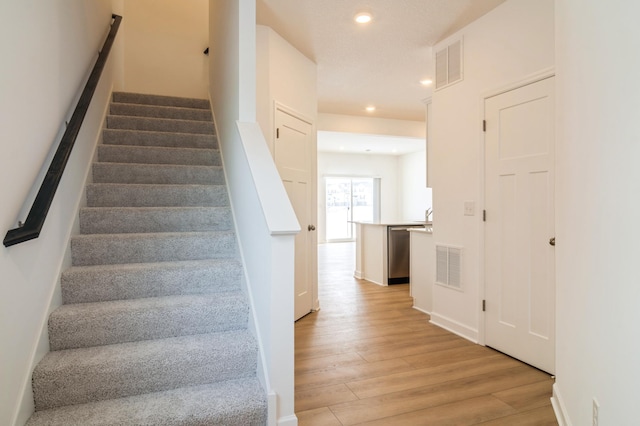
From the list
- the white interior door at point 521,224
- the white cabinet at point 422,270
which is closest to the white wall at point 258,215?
the white interior door at point 521,224

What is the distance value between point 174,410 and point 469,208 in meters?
2.76

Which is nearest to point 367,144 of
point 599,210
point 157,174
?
point 157,174

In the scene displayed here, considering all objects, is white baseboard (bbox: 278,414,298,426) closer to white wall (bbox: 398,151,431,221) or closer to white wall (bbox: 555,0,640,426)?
white wall (bbox: 555,0,640,426)

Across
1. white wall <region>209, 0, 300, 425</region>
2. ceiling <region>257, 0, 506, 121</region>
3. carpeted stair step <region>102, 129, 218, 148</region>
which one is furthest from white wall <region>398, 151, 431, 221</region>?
white wall <region>209, 0, 300, 425</region>

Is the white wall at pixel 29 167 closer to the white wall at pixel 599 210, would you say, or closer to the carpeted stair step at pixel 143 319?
the carpeted stair step at pixel 143 319

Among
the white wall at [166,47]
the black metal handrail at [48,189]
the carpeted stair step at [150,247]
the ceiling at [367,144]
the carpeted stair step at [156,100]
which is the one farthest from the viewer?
Answer: the ceiling at [367,144]

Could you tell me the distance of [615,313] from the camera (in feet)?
4.14

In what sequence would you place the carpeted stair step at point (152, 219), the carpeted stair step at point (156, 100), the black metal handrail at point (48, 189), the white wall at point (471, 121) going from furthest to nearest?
the carpeted stair step at point (156, 100) → the white wall at point (471, 121) → the carpeted stair step at point (152, 219) → the black metal handrail at point (48, 189)

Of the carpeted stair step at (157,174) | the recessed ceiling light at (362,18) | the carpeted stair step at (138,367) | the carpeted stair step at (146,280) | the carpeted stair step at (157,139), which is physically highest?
the recessed ceiling light at (362,18)

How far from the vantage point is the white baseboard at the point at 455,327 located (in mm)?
3277

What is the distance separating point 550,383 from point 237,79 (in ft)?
9.76

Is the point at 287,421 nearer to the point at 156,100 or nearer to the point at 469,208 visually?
the point at 469,208

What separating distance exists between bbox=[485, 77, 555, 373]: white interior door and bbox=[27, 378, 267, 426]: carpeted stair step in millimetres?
2105

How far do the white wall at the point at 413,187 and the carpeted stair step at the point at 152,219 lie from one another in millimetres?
8165
